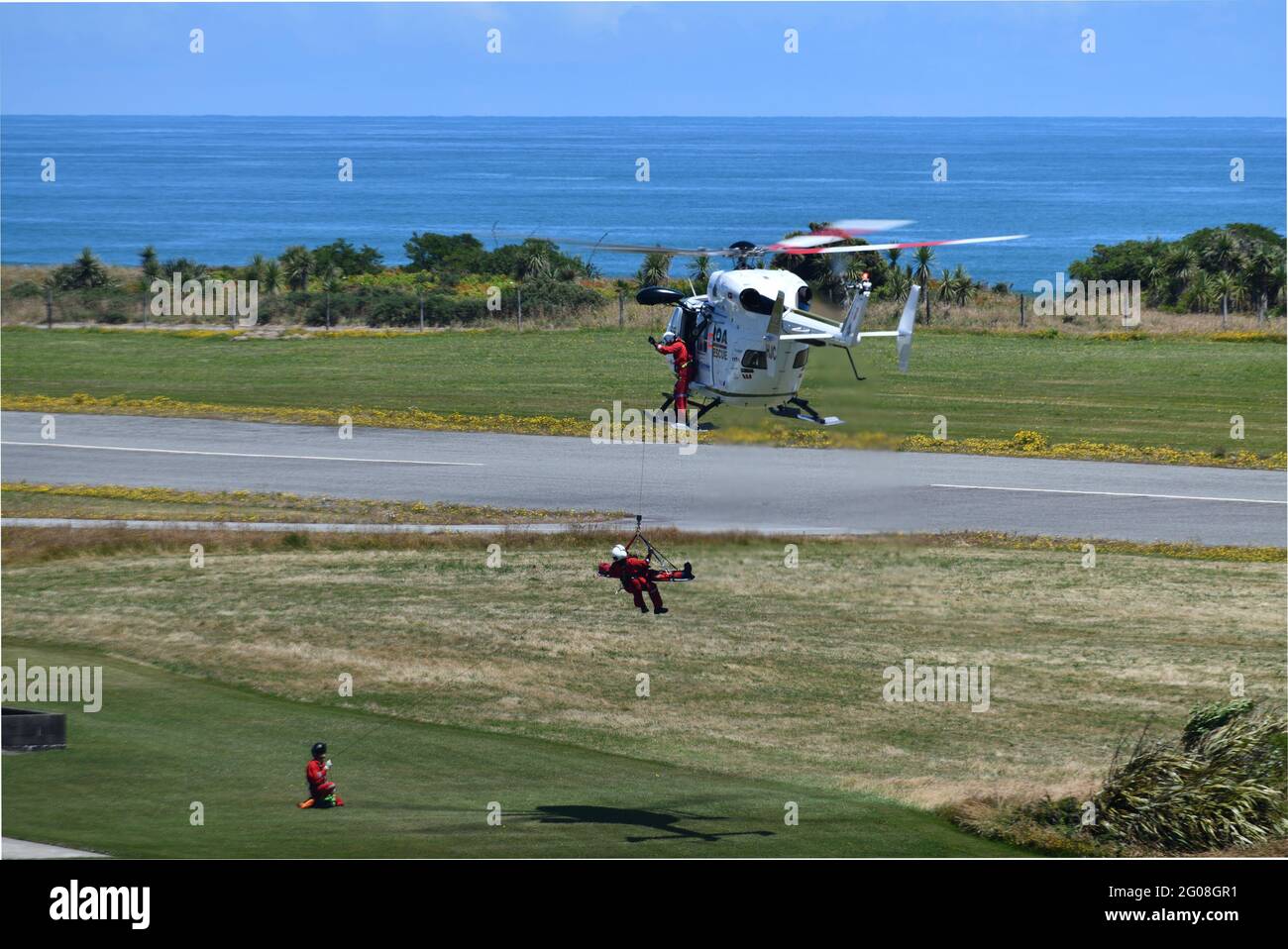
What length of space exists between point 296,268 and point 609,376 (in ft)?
132

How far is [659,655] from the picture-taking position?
153 ft

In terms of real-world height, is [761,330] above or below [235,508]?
above

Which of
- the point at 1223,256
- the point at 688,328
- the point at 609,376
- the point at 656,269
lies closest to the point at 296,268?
the point at 609,376

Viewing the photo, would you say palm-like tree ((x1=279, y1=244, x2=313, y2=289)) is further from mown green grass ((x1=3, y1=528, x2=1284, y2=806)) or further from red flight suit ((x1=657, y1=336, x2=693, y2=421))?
red flight suit ((x1=657, y1=336, x2=693, y2=421))

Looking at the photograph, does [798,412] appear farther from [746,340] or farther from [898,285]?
[898,285]

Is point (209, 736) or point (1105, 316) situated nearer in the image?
point (209, 736)

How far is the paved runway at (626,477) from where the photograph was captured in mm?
59500

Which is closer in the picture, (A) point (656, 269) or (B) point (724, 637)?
(B) point (724, 637)

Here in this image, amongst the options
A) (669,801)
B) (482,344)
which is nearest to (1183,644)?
(669,801)

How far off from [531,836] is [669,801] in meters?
4.54

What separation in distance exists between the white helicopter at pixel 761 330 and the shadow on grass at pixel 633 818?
884 centimetres

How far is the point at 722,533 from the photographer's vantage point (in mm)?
56844

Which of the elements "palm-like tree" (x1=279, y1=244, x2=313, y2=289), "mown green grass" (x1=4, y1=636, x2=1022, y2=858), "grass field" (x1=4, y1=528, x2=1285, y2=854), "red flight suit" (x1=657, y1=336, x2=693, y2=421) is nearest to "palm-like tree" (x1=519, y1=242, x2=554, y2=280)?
"palm-like tree" (x1=279, y1=244, x2=313, y2=289)
